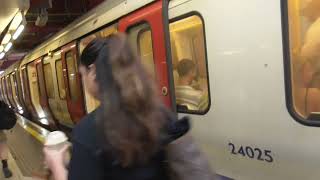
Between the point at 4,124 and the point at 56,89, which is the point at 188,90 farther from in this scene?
the point at 56,89

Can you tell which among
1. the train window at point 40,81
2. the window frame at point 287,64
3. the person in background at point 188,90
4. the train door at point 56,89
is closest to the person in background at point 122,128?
the window frame at point 287,64

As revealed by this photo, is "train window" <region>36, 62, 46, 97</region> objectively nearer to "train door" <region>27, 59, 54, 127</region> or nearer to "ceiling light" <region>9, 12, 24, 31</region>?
"train door" <region>27, 59, 54, 127</region>

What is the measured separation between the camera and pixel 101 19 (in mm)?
5918

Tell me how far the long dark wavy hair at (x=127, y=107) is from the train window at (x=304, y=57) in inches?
48.2

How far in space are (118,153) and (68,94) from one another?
6525 millimetres

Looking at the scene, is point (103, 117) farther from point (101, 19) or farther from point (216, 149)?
point (101, 19)

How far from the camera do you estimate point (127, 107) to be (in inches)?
63.3

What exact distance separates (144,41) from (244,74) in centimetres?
Answer: 165

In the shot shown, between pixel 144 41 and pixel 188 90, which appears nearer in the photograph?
pixel 188 90

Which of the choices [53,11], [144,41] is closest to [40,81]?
[53,11]

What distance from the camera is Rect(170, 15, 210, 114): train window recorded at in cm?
357

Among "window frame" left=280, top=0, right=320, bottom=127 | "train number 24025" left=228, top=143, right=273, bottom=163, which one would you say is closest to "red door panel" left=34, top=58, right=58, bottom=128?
"train number 24025" left=228, top=143, right=273, bottom=163

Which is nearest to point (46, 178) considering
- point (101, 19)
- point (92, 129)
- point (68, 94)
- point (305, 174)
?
point (92, 129)

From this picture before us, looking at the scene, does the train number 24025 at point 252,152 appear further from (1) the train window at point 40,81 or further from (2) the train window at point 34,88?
(2) the train window at point 34,88
